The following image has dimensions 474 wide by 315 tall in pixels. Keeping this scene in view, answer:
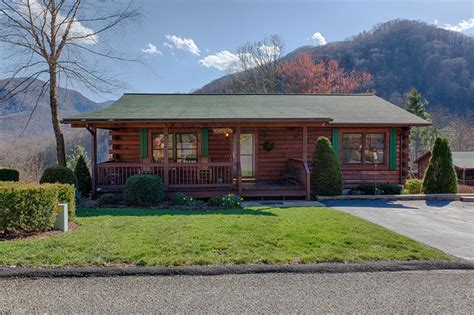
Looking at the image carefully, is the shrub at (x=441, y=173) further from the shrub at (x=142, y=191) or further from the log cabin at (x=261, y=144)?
the shrub at (x=142, y=191)

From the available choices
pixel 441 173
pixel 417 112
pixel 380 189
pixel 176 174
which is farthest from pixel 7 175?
pixel 417 112

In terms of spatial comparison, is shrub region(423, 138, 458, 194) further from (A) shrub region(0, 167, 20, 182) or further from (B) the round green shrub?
(A) shrub region(0, 167, 20, 182)

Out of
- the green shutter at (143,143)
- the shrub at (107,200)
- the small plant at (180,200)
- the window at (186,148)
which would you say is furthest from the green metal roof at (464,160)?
the shrub at (107,200)

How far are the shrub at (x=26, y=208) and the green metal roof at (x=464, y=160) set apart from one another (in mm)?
32504

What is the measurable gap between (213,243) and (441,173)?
981cm

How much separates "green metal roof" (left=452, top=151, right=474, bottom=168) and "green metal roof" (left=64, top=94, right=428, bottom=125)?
18110mm

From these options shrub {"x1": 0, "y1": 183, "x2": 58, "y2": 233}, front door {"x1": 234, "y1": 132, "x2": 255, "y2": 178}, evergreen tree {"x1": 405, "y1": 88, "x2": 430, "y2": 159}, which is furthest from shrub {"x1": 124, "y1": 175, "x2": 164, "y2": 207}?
evergreen tree {"x1": 405, "y1": 88, "x2": 430, "y2": 159}

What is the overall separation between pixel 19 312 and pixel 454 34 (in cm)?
6533

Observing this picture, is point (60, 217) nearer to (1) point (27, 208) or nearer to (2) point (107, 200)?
(1) point (27, 208)

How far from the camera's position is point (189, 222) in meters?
6.81

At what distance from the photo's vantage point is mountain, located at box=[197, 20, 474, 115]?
A: 44906mm

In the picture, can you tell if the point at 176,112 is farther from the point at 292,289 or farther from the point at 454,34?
the point at 454,34

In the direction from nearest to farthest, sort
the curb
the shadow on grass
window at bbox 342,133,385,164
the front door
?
1. the curb
2. the shadow on grass
3. window at bbox 342,133,385,164
4. the front door

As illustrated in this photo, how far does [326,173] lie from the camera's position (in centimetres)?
1077
